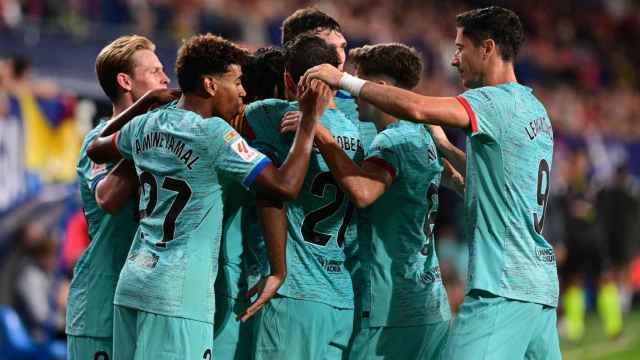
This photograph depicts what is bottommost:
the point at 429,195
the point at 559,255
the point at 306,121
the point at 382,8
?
the point at 559,255

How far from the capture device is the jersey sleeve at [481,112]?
5.18m

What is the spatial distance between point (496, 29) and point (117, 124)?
1.95m

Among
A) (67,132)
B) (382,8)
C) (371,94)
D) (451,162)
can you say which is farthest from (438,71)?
(371,94)

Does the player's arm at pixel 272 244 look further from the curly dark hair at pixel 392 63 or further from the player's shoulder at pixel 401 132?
the curly dark hair at pixel 392 63

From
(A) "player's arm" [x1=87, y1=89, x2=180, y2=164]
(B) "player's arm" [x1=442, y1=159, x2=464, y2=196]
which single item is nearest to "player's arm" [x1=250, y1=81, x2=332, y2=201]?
(A) "player's arm" [x1=87, y1=89, x2=180, y2=164]

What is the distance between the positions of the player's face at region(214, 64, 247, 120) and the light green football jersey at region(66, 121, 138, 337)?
803 mm

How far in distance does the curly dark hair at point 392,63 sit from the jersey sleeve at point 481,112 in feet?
1.97

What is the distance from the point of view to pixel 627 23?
26.5 metres

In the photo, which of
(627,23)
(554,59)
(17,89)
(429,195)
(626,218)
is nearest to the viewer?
(429,195)

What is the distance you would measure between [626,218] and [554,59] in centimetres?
414

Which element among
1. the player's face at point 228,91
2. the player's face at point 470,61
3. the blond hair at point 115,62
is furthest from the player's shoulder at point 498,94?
the blond hair at point 115,62

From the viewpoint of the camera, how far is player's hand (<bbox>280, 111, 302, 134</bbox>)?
17.5 ft

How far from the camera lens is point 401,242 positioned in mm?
5691

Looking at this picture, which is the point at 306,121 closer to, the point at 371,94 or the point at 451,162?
the point at 371,94
